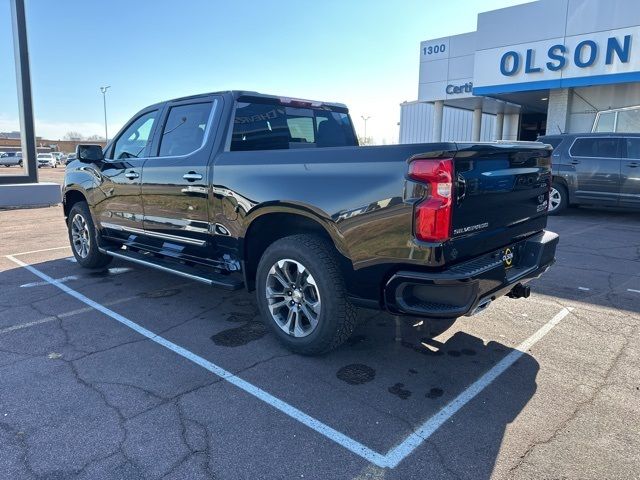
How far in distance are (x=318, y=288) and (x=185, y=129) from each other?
7.66ft

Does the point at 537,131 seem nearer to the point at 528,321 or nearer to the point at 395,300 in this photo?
the point at 528,321

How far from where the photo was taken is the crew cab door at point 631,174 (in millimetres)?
9953

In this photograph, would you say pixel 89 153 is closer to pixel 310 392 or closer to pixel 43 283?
pixel 43 283

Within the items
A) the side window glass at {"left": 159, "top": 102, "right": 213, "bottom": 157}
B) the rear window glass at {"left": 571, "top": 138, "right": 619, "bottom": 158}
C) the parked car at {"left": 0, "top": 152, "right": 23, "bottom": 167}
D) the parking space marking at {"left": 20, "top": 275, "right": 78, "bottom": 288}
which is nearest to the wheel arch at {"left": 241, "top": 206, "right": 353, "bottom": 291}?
the side window glass at {"left": 159, "top": 102, "right": 213, "bottom": 157}

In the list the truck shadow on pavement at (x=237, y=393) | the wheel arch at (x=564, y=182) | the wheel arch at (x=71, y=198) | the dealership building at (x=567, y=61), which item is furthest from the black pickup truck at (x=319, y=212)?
the dealership building at (x=567, y=61)

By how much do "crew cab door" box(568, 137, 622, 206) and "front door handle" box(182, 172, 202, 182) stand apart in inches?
369

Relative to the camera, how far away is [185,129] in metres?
4.74

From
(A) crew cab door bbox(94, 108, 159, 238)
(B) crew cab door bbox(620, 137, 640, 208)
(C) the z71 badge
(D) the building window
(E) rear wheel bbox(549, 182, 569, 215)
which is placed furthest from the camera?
(D) the building window

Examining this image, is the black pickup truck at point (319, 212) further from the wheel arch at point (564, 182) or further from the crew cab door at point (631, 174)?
the crew cab door at point (631, 174)

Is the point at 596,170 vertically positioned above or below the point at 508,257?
above

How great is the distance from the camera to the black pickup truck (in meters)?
2.93

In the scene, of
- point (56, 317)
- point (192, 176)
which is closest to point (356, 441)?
point (192, 176)

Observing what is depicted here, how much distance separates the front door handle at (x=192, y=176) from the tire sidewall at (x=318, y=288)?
1046 millimetres

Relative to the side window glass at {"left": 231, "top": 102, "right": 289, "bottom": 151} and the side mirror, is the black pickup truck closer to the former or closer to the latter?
the side window glass at {"left": 231, "top": 102, "right": 289, "bottom": 151}
